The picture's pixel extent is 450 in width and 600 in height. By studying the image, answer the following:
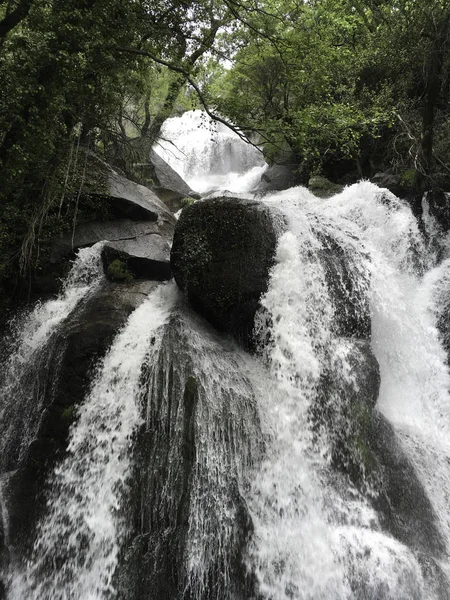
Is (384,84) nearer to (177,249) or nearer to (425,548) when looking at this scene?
(177,249)

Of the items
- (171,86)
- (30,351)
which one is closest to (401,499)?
(30,351)

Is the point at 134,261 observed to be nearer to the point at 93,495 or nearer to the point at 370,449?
the point at 93,495

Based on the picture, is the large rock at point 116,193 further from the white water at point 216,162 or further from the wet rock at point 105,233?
the white water at point 216,162

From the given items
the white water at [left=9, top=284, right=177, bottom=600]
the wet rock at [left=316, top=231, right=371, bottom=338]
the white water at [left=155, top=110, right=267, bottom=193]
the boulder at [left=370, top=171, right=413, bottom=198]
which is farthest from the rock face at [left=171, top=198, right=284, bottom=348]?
the white water at [left=155, top=110, right=267, bottom=193]

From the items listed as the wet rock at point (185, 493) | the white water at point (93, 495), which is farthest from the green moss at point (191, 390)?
the white water at point (93, 495)

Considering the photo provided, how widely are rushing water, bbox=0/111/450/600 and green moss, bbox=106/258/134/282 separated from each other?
0.89 meters

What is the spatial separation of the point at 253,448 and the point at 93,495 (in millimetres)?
2185

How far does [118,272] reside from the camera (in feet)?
28.2

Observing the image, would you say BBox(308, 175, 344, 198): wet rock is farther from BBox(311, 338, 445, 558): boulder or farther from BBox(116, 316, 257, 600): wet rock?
BBox(116, 316, 257, 600): wet rock

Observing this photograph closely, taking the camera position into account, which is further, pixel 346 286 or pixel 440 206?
pixel 440 206

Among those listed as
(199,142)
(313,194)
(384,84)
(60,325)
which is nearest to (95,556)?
(60,325)

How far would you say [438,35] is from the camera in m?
9.94

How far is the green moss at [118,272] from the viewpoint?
28.1 feet

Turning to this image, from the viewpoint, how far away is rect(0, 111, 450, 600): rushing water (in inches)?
190
